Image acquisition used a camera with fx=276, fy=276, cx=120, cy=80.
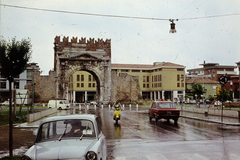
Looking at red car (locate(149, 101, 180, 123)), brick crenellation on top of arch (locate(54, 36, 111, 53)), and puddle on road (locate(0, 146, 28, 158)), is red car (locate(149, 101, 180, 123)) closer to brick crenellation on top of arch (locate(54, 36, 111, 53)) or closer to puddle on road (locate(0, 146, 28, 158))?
puddle on road (locate(0, 146, 28, 158))

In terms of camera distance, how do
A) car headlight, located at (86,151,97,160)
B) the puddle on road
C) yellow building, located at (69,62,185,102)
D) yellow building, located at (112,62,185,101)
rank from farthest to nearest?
yellow building, located at (112,62,185,101)
yellow building, located at (69,62,185,102)
the puddle on road
car headlight, located at (86,151,97,160)

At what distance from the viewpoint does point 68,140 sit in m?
5.83

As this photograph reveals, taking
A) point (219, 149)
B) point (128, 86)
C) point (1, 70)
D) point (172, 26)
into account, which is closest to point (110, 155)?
point (219, 149)

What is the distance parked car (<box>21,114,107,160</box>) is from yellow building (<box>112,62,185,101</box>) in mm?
77045

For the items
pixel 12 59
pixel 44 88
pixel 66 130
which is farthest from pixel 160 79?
pixel 66 130

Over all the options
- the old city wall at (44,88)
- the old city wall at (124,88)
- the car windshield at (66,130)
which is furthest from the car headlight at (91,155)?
the old city wall at (124,88)

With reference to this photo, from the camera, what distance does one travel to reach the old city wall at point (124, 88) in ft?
214

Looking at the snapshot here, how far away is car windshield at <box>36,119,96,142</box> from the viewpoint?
20.0 ft

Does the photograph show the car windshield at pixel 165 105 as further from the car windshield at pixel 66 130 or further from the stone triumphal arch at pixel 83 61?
the stone triumphal arch at pixel 83 61

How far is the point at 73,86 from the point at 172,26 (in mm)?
72554

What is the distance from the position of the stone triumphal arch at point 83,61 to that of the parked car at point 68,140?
172 ft

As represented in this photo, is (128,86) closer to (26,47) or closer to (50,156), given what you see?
(26,47)

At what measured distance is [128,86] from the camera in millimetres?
67938

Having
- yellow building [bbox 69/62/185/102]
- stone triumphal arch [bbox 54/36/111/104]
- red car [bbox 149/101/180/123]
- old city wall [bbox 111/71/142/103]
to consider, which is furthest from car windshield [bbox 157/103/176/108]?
yellow building [bbox 69/62/185/102]
